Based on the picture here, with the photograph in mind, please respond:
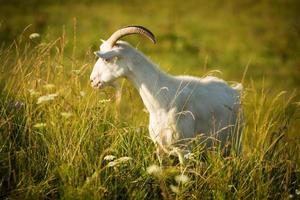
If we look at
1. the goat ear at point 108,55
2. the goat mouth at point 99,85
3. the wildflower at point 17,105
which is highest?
the goat ear at point 108,55

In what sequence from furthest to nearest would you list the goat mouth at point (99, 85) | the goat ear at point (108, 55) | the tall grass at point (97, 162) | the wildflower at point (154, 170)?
the goat mouth at point (99, 85), the goat ear at point (108, 55), the tall grass at point (97, 162), the wildflower at point (154, 170)

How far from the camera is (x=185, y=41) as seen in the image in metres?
22.1

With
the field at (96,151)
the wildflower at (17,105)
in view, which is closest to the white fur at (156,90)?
the field at (96,151)

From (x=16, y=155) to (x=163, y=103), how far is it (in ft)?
5.91

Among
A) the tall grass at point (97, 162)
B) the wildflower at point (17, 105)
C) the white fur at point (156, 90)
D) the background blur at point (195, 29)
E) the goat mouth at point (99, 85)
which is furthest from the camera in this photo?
the background blur at point (195, 29)

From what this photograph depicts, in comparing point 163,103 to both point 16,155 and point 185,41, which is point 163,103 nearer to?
point 16,155

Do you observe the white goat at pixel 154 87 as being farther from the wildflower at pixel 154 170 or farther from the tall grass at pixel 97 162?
the wildflower at pixel 154 170

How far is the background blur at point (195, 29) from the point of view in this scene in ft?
66.7

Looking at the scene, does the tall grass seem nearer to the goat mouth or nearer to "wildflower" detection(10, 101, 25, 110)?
"wildflower" detection(10, 101, 25, 110)

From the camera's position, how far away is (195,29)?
79.2 ft

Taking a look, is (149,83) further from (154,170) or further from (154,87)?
(154,170)

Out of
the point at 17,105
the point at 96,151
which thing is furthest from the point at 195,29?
the point at 96,151

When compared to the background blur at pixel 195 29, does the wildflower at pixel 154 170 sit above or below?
below

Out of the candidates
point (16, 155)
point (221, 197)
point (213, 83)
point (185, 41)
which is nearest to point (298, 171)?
point (221, 197)
